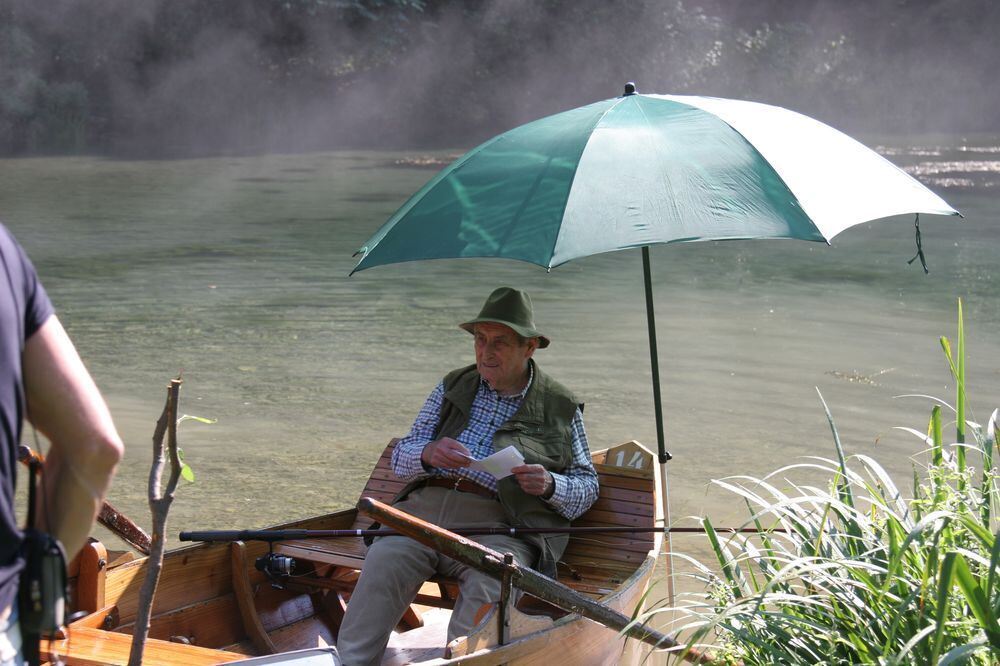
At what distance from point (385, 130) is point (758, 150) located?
1197 inches

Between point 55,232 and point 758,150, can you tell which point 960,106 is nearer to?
point 55,232

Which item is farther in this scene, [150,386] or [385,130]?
[385,130]

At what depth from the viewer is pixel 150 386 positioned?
9.63m

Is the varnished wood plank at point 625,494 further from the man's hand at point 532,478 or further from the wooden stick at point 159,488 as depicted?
the wooden stick at point 159,488

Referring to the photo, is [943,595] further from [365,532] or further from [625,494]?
[625,494]

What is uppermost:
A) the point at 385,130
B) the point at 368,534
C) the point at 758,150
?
the point at 385,130

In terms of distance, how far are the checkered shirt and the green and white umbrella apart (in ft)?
2.41

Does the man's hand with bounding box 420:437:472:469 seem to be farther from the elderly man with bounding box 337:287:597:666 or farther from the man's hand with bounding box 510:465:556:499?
the man's hand with bounding box 510:465:556:499

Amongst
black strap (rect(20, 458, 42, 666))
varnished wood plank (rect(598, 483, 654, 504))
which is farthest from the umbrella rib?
black strap (rect(20, 458, 42, 666))

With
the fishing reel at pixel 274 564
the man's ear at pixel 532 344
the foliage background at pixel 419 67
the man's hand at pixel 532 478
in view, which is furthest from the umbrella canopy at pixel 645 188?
the foliage background at pixel 419 67

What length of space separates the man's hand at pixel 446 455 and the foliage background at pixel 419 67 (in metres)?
26.6

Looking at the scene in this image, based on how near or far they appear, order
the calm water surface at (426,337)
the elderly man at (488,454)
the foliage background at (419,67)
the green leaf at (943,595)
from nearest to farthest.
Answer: the green leaf at (943,595) < the elderly man at (488,454) < the calm water surface at (426,337) < the foliage background at (419,67)

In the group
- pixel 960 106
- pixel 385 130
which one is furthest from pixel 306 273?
pixel 960 106

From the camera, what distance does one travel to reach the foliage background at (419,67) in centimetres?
3225
